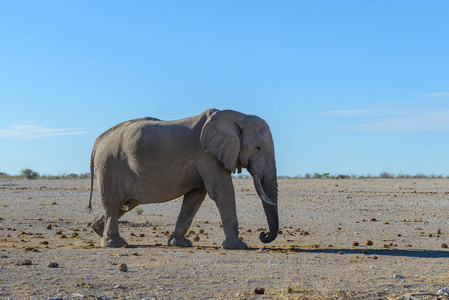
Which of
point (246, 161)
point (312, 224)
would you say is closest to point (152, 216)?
point (312, 224)

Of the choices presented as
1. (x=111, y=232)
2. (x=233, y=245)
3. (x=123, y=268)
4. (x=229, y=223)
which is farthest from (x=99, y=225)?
(x=123, y=268)

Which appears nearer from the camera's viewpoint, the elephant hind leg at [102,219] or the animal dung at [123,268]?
the animal dung at [123,268]

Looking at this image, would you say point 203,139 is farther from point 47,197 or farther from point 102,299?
point 47,197

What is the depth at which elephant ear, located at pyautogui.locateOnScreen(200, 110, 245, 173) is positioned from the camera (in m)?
13.8

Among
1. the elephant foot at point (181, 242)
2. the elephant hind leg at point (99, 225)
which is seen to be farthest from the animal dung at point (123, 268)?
the elephant hind leg at point (99, 225)

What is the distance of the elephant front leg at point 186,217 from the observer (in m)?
14.7

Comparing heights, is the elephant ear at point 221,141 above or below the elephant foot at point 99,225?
above

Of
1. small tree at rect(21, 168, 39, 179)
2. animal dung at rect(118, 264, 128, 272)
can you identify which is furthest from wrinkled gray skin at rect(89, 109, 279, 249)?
small tree at rect(21, 168, 39, 179)

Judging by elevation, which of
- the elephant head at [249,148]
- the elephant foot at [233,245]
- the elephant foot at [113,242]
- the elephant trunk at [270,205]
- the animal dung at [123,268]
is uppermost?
the elephant head at [249,148]

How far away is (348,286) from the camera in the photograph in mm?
9484

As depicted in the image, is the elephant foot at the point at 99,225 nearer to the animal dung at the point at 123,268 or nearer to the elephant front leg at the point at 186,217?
the elephant front leg at the point at 186,217

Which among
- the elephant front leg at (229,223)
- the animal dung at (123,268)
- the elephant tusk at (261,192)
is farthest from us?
the elephant front leg at (229,223)

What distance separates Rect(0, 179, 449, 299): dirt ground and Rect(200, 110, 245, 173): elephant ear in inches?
75.7

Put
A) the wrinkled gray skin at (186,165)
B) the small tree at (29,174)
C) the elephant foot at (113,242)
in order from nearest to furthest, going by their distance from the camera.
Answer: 1. the wrinkled gray skin at (186,165)
2. the elephant foot at (113,242)
3. the small tree at (29,174)
